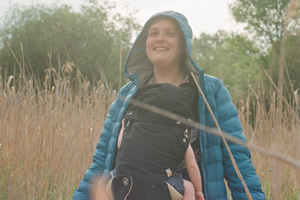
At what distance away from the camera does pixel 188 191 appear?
1552 mm

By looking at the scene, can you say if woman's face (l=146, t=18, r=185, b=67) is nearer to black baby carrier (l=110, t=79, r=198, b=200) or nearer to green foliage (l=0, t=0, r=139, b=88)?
black baby carrier (l=110, t=79, r=198, b=200)

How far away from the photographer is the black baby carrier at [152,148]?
1530mm

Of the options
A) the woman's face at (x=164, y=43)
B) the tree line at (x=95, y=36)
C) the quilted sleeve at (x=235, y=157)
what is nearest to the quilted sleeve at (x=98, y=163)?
the woman's face at (x=164, y=43)

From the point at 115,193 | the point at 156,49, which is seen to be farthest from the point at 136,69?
the point at 115,193

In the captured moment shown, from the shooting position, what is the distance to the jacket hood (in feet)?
6.53

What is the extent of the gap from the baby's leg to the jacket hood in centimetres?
66

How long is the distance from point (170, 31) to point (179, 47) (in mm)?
113

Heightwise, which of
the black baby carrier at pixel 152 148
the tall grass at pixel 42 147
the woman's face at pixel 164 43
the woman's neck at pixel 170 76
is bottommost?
the tall grass at pixel 42 147

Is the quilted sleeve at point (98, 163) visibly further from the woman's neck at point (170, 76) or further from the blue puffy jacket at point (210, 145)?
the woman's neck at point (170, 76)

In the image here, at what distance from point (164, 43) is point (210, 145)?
0.65 metres

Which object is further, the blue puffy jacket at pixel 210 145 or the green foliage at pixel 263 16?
the green foliage at pixel 263 16

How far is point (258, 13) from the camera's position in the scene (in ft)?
70.2

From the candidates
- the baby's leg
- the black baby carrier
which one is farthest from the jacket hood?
the baby's leg

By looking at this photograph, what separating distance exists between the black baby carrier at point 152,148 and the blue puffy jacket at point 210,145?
6.8 inches
